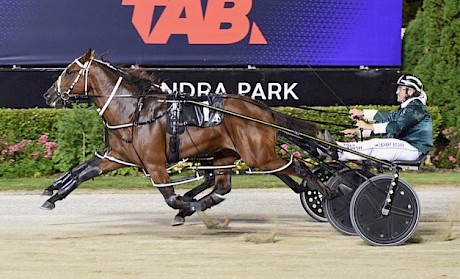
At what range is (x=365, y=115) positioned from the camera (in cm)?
980

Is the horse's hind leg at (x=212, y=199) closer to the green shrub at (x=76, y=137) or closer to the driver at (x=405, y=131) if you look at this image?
the driver at (x=405, y=131)

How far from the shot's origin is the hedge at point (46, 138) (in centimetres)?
1547

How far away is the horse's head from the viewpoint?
9836 millimetres

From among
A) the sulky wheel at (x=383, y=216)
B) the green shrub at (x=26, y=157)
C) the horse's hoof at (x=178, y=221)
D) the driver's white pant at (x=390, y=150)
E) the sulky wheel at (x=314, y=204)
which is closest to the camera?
the sulky wheel at (x=383, y=216)

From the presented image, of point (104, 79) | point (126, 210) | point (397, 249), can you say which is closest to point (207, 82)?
point (126, 210)

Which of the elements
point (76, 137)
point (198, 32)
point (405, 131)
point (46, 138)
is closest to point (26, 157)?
point (46, 138)

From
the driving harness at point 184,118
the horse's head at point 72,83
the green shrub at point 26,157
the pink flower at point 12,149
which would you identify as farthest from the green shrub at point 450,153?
the horse's head at point 72,83

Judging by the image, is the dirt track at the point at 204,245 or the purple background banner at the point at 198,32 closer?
the dirt track at the point at 204,245

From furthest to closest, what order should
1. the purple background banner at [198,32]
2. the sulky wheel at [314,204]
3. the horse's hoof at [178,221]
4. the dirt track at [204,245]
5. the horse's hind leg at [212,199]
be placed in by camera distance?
the purple background banner at [198,32] < the sulky wheel at [314,204] < the horse's hoof at [178,221] < the horse's hind leg at [212,199] < the dirt track at [204,245]

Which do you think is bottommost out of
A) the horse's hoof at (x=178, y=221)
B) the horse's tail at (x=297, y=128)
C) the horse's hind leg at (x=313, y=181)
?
the horse's hoof at (x=178, y=221)

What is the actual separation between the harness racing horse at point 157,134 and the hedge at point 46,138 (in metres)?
5.49

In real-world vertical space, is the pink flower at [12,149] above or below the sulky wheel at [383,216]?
below

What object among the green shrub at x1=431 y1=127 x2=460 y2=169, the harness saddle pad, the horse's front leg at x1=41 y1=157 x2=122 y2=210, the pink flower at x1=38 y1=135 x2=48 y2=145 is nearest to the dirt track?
the horse's front leg at x1=41 y1=157 x2=122 y2=210

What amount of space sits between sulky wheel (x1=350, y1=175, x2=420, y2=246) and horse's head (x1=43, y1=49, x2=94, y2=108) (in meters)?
2.83
